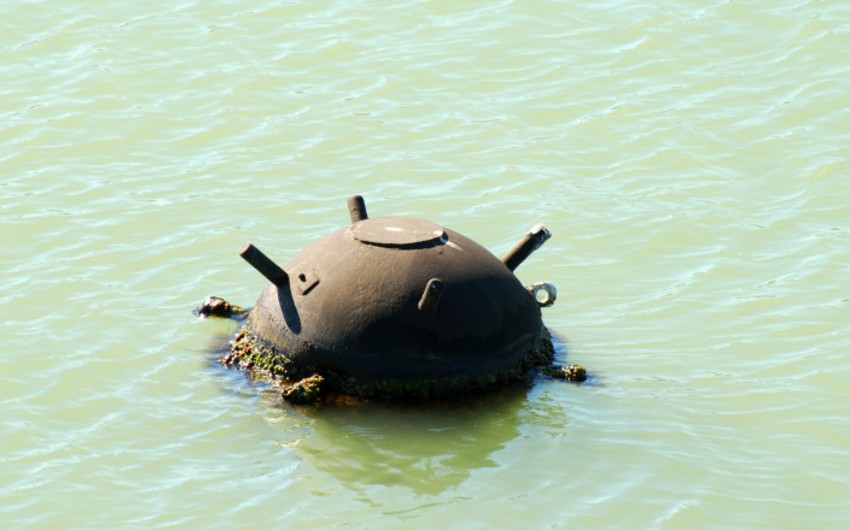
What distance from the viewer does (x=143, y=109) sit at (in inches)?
615

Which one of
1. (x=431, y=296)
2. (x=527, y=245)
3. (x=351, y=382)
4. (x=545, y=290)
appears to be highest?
(x=527, y=245)

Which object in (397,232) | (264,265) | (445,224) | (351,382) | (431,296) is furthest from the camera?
(445,224)

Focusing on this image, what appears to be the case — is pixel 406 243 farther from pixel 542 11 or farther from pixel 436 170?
pixel 542 11

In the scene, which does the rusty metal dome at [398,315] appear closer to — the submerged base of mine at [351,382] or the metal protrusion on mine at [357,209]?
the submerged base of mine at [351,382]

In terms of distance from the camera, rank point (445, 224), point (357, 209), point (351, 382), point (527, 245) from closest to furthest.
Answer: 1. point (351, 382)
2. point (527, 245)
3. point (357, 209)
4. point (445, 224)

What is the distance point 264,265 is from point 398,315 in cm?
99

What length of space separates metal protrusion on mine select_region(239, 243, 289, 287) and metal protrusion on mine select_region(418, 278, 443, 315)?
1.03 m

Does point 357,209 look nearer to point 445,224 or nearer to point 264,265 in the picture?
point 264,265

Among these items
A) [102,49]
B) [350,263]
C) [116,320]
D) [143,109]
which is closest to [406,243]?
[350,263]

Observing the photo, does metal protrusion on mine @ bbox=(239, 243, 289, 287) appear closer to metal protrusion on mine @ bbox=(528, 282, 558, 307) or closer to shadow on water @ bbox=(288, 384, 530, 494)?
shadow on water @ bbox=(288, 384, 530, 494)

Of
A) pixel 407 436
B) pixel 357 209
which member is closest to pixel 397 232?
pixel 357 209

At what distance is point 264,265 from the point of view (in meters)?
10.2

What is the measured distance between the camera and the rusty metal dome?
32.5 feet

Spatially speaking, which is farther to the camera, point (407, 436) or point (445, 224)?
point (445, 224)
